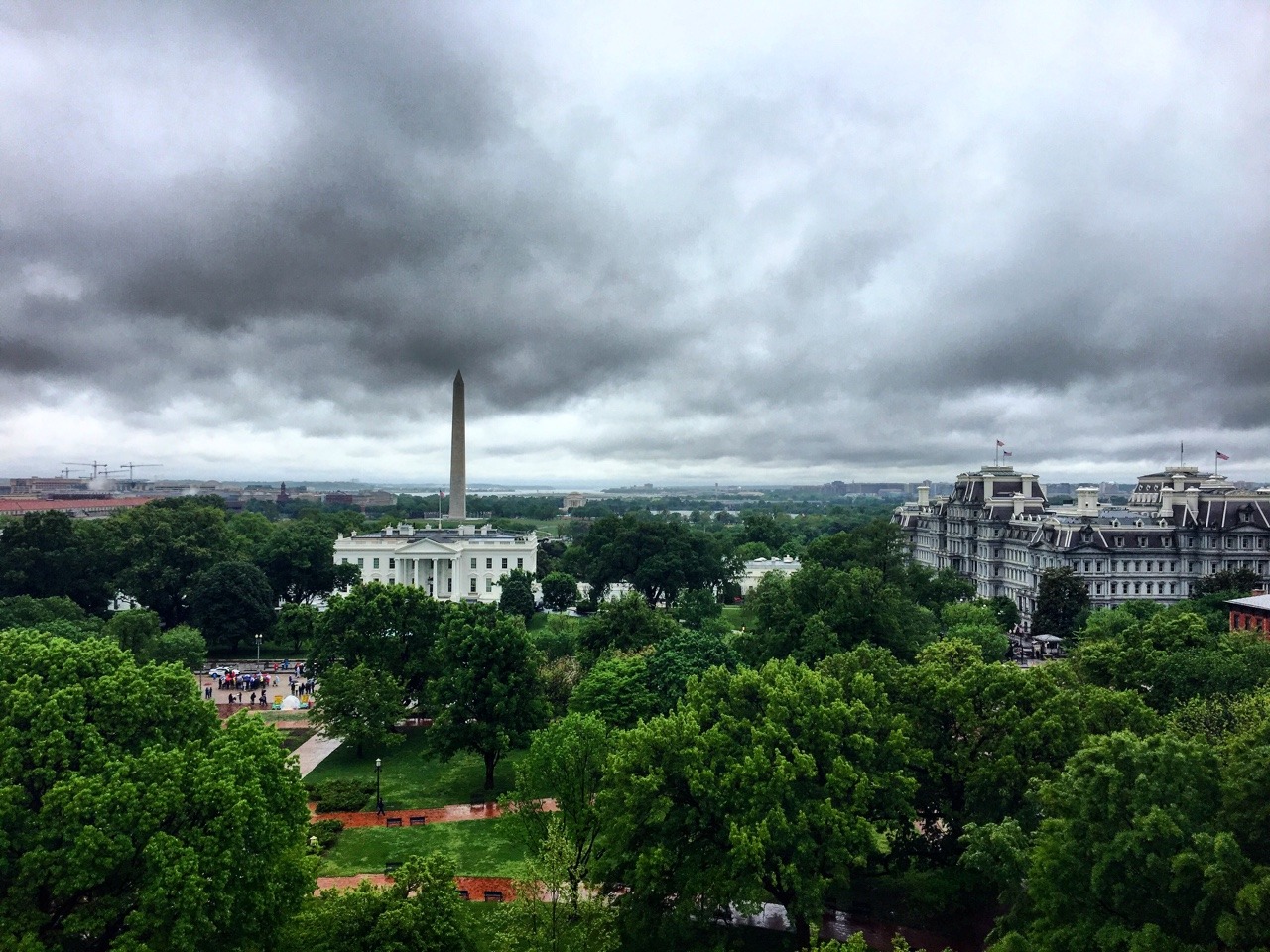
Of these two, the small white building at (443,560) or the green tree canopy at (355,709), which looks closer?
the green tree canopy at (355,709)

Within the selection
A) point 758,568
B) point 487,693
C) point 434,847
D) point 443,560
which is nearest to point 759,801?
point 434,847

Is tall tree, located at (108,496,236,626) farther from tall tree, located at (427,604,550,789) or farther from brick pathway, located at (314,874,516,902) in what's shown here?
brick pathway, located at (314,874,516,902)

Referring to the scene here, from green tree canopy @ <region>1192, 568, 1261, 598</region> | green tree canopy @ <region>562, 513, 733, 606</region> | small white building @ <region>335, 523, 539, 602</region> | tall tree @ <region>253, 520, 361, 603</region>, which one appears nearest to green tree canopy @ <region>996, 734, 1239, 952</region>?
green tree canopy @ <region>1192, 568, 1261, 598</region>

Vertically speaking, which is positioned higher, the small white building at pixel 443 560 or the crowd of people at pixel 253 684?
the small white building at pixel 443 560

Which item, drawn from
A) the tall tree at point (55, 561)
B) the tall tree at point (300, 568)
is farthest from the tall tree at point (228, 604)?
the tall tree at point (300, 568)

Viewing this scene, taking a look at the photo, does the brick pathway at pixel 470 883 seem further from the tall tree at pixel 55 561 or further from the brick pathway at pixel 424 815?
the tall tree at pixel 55 561

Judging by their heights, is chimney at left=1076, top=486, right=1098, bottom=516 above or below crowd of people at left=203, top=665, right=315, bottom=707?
above

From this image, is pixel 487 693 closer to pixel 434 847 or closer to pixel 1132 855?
pixel 434 847
